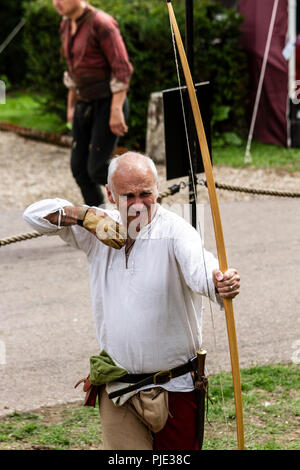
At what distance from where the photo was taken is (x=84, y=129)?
20.7ft

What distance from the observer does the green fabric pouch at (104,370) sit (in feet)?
8.96

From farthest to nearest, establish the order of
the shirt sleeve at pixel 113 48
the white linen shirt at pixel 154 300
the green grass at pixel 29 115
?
the green grass at pixel 29 115
the shirt sleeve at pixel 113 48
the white linen shirt at pixel 154 300

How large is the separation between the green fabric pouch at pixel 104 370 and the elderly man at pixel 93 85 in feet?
11.3

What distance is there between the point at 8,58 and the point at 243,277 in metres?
13.8

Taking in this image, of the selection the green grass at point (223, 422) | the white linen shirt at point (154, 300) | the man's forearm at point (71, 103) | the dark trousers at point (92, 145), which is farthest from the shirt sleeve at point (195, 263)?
the man's forearm at point (71, 103)

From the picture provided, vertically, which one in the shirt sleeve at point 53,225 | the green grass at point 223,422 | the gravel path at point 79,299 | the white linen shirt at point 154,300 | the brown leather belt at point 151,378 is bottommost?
the green grass at point 223,422

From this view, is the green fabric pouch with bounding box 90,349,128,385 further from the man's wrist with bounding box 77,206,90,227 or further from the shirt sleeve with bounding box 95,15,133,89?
the shirt sleeve with bounding box 95,15,133,89

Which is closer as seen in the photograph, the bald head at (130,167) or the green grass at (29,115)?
the bald head at (130,167)

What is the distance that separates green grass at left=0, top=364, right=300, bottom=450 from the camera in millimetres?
3631

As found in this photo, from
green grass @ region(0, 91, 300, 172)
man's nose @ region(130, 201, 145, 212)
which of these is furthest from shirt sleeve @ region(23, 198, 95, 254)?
green grass @ region(0, 91, 300, 172)

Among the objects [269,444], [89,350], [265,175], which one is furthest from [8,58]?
[269,444]

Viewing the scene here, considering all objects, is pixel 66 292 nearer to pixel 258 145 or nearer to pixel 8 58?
pixel 258 145

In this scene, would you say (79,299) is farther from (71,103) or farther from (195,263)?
(195,263)

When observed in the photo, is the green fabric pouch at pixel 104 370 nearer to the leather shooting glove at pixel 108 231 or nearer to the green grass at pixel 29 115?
the leather shooting glove at pixel 108 231
